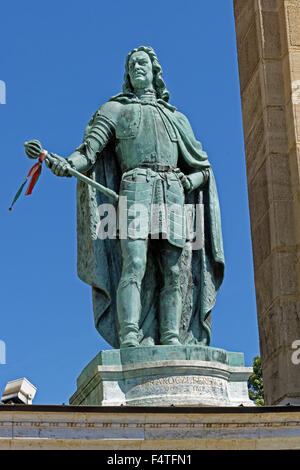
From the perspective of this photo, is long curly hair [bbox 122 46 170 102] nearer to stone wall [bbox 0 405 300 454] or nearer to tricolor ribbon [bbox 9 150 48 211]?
tricolor ribbon [bbox 9 150 48 211]

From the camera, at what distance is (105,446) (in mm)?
10820

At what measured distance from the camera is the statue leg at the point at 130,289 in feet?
40.0

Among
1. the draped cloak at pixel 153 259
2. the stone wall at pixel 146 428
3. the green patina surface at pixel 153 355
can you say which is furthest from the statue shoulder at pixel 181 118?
the stone wall at pixel 146 428

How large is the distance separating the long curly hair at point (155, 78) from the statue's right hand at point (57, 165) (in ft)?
4.25

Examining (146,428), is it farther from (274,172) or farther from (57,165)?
(274,172)

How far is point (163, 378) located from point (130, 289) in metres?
1.07

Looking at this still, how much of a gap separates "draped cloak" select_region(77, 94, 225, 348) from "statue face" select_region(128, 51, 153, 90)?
18 cm

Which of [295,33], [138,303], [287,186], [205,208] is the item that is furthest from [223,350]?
[295,33]

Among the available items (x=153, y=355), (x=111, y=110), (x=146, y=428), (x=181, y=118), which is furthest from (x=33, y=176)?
(x=146, y=428)

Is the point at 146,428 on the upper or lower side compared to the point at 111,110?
lower

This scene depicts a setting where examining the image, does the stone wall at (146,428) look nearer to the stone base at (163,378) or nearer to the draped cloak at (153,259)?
the stone base at (163,378)

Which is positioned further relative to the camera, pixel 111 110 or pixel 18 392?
pixel 111 110

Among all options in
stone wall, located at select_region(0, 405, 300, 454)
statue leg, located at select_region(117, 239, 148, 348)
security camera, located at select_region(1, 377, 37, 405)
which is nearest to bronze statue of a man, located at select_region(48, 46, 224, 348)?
statue leg, located at select_region(117, 239, 148, 348)

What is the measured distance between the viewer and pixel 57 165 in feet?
40.9
